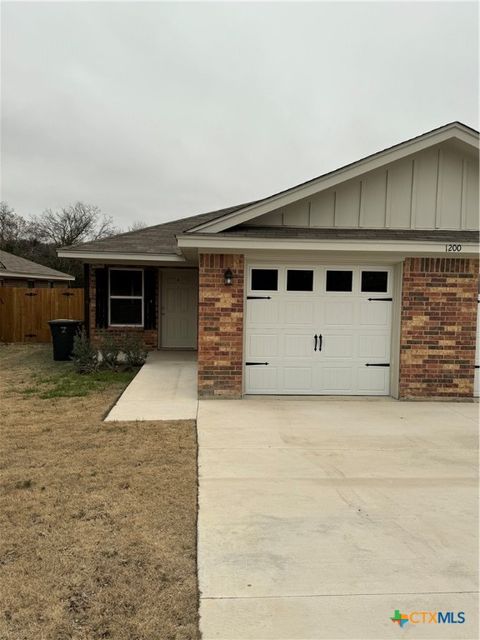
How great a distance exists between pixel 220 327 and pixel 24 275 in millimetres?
16083

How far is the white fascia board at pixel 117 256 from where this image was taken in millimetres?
11539

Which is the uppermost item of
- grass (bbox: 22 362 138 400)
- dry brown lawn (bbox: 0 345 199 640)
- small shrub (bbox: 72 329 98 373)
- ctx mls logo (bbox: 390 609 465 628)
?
small shrub (bbox: 72 329 98 373)

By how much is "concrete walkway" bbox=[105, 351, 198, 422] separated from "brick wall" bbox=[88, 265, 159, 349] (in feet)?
5.49

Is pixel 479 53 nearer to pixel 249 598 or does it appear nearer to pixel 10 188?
pixel 249 598

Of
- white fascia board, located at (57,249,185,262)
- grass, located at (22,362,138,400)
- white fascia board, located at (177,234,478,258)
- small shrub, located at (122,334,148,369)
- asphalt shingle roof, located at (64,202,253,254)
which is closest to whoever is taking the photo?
white fascia board, located at (177,234,478,258)

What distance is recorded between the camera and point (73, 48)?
32.7ft

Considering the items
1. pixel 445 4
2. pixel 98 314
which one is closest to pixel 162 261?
pixel 98 314

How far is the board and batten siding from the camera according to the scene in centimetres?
793

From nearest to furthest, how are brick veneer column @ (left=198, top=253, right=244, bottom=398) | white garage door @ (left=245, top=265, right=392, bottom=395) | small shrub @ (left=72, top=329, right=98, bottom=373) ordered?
brick veneer column @ (left=198, top=253, right=244, bottom=398), white garage door @ (left=245, top=265, right=392, bottom=395), small shrub @ (left=72, top=329, right=98, bottom=373)

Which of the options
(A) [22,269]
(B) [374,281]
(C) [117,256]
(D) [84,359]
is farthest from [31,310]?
(B) [374,281]

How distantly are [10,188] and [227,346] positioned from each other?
118 feet

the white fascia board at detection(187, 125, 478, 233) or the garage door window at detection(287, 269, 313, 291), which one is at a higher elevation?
the white fascia board at detection(187, 125, 478, 233)

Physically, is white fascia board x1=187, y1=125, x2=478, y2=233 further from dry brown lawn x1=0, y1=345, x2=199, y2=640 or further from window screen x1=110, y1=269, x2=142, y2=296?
window screen x1=110, y1=269, x2=142, y2=296

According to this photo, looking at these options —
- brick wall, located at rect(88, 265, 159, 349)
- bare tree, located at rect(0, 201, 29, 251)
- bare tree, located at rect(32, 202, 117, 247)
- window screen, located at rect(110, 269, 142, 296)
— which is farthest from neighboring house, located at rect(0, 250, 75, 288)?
bare tree, located at rect(0, 201, 29, 251)
